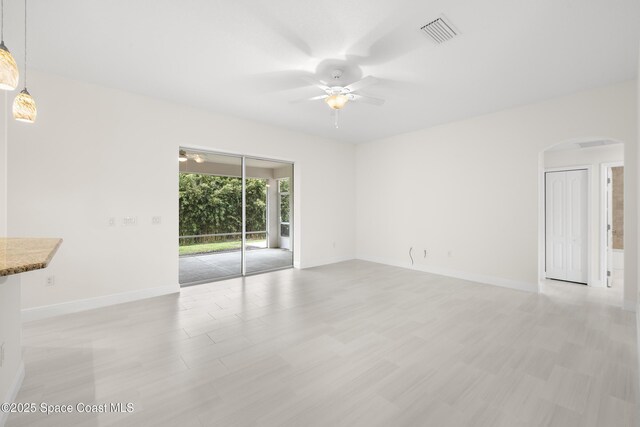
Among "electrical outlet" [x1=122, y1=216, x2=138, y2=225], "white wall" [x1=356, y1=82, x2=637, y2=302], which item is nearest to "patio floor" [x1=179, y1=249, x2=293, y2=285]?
"electrical outlet" [x1=122, y1=216, x2=138, y2=225]

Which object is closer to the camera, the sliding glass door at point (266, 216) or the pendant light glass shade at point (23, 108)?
the pendant light glass shade at point (23, 108)

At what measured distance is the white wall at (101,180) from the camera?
11.4 feet

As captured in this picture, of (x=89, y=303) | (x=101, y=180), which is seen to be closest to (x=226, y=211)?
(x=101, y=180)

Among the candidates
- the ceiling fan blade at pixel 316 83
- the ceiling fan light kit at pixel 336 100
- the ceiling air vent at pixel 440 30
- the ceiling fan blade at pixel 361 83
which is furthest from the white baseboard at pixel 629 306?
the ceiling fan blade at pixel 316 83

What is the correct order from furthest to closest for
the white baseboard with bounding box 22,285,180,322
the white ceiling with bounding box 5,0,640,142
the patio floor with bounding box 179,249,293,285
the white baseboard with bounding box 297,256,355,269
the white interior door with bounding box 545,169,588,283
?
1. the white baseboard with bounding box 297,256,355,269
2. the patio floor with bounding box 179,249,293,285
3. the white interior door with bounding box 545,169,588,283
4. the white baseboard with bounding box 22,285,180,322
5. the white ceiling with bounding box 5,0,640,142

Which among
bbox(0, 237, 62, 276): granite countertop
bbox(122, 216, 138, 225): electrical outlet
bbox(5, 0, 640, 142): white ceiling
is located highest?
bbox(5, 0, 640, 142): white ceiling

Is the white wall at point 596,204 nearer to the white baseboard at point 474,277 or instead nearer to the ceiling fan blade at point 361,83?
the white baseboard at point 474,277

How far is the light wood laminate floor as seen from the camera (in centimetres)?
185

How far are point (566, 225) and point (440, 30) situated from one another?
4868 mm

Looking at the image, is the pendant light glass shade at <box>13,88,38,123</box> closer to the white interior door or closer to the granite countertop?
the granite countertop

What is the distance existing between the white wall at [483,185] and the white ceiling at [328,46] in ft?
1.42

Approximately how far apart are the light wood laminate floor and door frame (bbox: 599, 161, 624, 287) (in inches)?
40.2

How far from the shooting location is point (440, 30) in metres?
2.64

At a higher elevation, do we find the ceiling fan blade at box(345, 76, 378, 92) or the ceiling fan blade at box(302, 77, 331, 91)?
the ceiling fan blade at box(302, 77, 331, 91)
